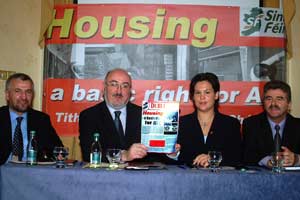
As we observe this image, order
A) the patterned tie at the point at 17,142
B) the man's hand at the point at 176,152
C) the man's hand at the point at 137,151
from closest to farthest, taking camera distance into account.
Result: 1. the man's hand at the point at 137,151
2. the man's hand at the point at 176,152
3. the patterned tie at the point at 17,142

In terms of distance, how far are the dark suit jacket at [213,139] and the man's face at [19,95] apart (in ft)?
4.49

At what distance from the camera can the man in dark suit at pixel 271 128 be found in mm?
3078

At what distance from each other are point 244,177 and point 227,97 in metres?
1.85

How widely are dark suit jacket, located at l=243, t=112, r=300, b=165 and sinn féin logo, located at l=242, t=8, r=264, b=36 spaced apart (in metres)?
1.10

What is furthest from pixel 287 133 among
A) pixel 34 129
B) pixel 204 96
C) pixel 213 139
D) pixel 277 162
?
pixel 34 129

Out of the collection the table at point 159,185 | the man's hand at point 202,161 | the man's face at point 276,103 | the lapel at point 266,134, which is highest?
the man's face at point 276,103

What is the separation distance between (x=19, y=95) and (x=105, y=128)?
2.79ft

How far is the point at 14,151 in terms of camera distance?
3156 mm

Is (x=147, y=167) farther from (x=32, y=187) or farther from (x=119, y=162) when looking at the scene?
(x=32, y=187)

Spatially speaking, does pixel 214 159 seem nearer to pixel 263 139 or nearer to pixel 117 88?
pixel 263 139

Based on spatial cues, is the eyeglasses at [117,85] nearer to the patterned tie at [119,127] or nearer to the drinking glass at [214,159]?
the patterned tie at [119,127]

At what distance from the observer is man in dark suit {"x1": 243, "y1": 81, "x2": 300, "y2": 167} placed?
3.08 meters

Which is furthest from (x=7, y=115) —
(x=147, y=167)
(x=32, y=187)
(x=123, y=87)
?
(x=147, y=167)

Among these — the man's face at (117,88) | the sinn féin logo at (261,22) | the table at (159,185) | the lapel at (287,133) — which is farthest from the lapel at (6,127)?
the sinn féin logo at (261,22)
